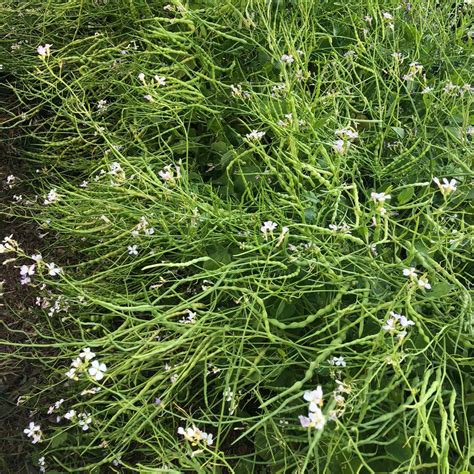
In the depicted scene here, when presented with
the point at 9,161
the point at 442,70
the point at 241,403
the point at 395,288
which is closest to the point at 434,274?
the point at 395,288

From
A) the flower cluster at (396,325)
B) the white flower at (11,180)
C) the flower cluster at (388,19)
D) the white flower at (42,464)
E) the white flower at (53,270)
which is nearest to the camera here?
the flower cluster at (396,325)

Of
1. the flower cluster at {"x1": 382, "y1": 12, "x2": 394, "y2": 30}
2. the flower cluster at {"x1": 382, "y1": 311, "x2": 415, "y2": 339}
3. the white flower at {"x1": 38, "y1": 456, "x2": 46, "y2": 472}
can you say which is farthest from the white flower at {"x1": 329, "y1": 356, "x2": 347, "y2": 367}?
the flower cluster at {"x1": 382, "y1": 12, "x2": 394, "y2": 30}

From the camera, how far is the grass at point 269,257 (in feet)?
3.37

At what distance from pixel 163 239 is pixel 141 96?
0.61 meters

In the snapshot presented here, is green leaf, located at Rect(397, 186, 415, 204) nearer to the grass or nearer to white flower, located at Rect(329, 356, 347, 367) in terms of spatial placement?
the grass

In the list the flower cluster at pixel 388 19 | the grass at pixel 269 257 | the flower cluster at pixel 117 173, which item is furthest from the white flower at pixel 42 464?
the flower cluster at pixel 388 19

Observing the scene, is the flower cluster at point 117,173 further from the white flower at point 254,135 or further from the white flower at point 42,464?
the white flower at point 42,464

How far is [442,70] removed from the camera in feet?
5.32

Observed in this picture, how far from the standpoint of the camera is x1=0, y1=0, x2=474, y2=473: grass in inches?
40.4

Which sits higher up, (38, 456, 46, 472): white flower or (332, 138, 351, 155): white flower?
(332, 138, 351, 155): white flower

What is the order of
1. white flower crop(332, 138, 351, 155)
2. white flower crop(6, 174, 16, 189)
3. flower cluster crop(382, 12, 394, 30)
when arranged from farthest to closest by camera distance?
white flower crop(6, 174, 16, 189)
flower cluster crop(382, 12, 394, 30)
white flower crop(332, 138, 351, 155)

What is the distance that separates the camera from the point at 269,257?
42.3 inches

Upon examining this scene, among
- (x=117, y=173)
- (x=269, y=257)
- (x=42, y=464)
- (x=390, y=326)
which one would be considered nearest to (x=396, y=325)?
(x=390, y=326)

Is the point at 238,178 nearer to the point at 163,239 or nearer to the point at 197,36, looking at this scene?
the point at 163,239
